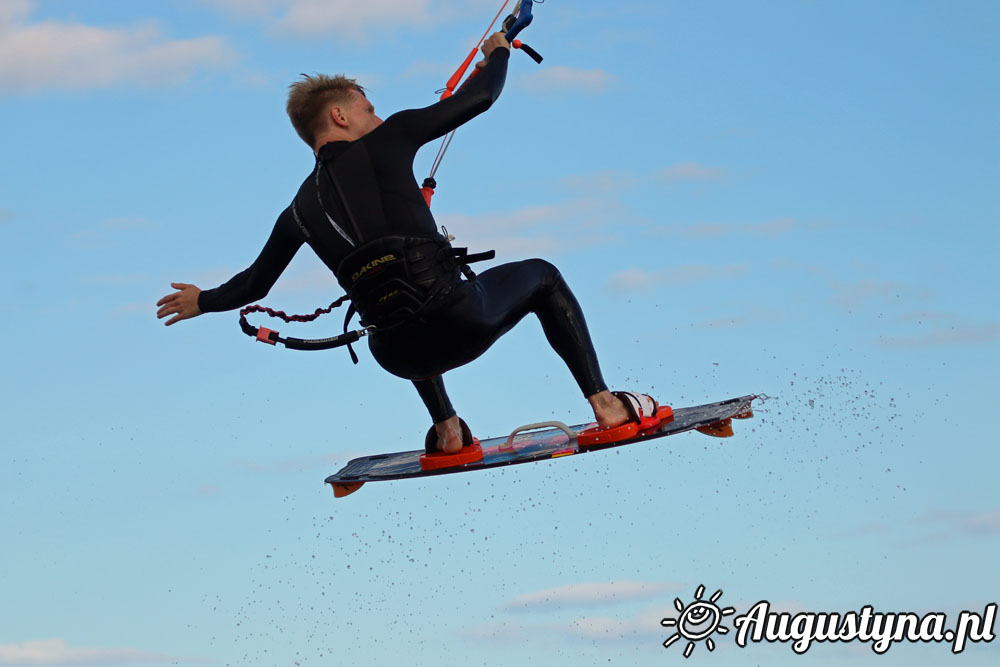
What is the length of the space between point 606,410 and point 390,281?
182 cm

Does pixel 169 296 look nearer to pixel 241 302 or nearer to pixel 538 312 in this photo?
pixel 241 302

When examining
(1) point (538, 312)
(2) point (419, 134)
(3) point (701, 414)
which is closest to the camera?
(2) point (419, 134)

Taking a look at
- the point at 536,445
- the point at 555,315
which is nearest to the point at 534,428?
the point at 536,445

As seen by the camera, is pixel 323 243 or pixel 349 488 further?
pixel 349 488

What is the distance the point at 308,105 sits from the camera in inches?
328

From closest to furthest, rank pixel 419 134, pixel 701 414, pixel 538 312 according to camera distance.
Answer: pixel 419 134 < pixel 538 312 < pixel 701 414

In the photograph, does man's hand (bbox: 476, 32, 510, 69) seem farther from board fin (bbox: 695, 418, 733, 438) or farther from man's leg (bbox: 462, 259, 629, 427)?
board fin (bbox: 695, 418, 733, 438)

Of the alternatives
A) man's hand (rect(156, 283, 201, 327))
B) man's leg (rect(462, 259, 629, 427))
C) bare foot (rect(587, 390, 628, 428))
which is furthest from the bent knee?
man's hand (rect(156, 283, 201, 327))

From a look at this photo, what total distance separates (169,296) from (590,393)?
9.93ft

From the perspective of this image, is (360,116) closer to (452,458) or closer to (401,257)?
(401,257)

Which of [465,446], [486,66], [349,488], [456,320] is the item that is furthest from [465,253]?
[349,488]

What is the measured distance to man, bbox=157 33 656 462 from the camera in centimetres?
802

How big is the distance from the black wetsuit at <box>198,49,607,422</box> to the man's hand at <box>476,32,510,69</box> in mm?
71

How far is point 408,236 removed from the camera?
316 inches
